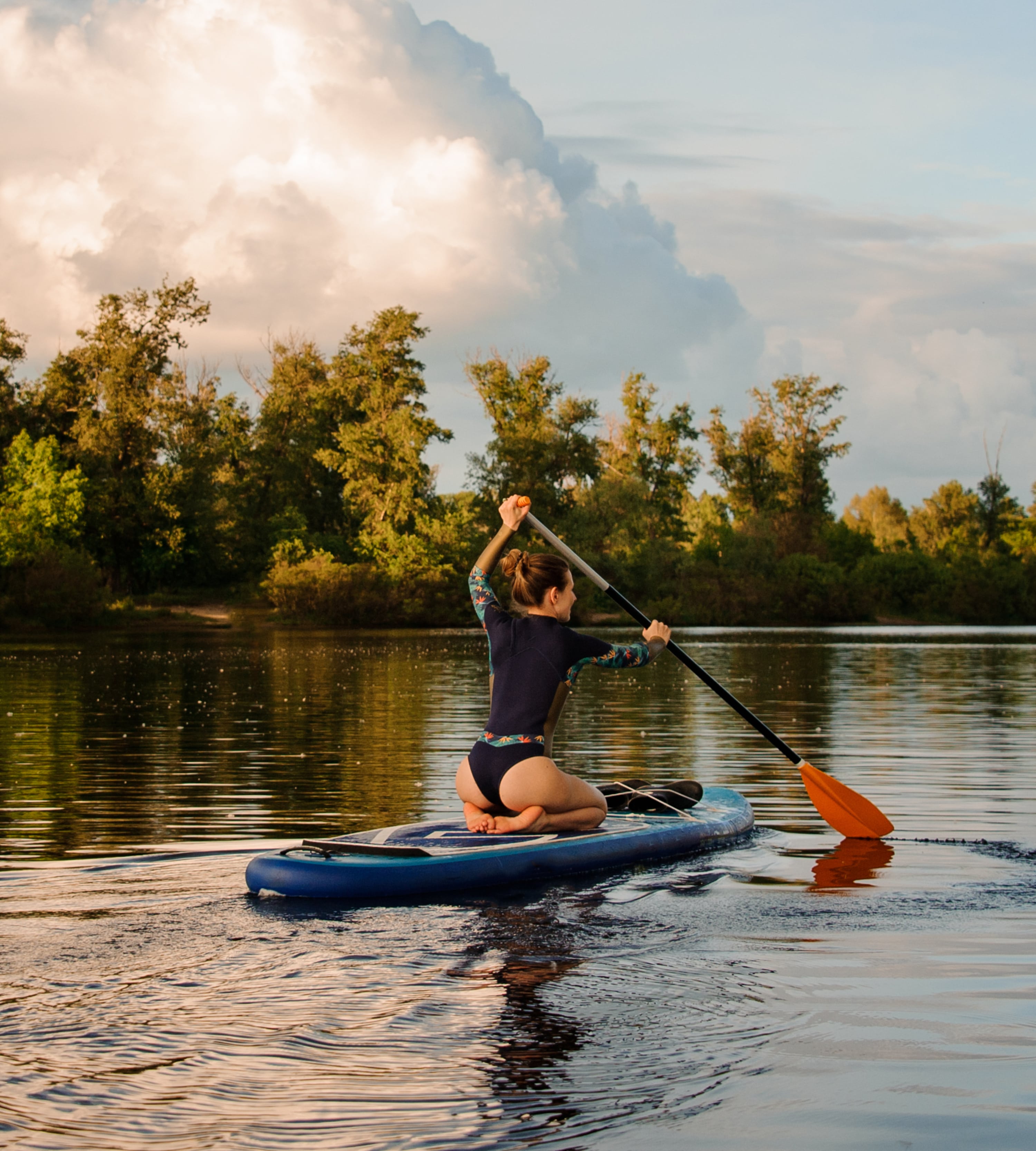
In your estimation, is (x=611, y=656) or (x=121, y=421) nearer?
(x=611, y=656)

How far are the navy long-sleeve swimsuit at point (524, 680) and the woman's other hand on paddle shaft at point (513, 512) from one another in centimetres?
85

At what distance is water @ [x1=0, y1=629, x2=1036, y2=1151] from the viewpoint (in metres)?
3.73

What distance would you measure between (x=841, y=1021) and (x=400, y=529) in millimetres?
62964

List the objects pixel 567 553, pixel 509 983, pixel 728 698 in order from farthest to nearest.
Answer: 1. pixel 728 698
2. pixel 567 553
3. pixel 509 983

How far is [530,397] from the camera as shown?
73.4 metres

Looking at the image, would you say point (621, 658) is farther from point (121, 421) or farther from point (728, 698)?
point (121, 421)

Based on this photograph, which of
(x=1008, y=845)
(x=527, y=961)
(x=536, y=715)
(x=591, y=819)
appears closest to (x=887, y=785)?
(x=1008, y=845)

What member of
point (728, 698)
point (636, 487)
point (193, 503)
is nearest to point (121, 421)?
point (193, 503)

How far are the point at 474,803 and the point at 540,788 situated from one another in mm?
420

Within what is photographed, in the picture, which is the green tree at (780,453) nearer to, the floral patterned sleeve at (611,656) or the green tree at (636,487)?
the green tree at (636,487)

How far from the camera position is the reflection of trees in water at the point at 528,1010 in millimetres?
3877

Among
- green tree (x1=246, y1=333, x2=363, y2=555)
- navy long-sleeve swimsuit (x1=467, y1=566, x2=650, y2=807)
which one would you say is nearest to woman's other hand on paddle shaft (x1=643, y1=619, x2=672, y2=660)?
navy long-sleeve swimsuit (x1=467, y1=566, x2=650, y2=807)

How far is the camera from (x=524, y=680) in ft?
23.1

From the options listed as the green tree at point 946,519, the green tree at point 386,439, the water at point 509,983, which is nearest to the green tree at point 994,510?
the green tree at point 946,519
